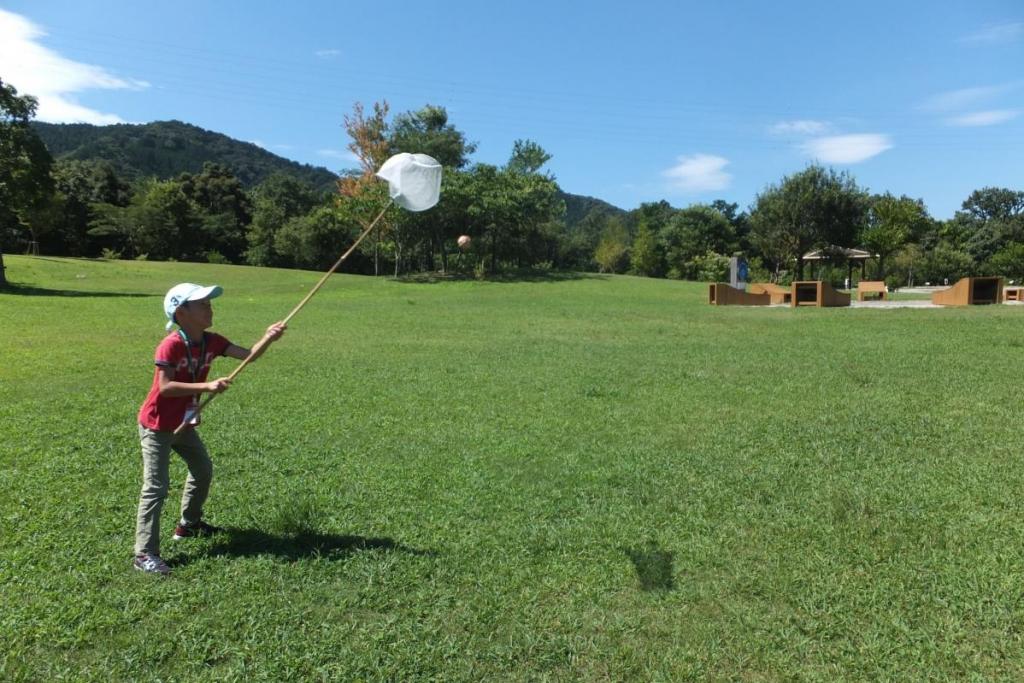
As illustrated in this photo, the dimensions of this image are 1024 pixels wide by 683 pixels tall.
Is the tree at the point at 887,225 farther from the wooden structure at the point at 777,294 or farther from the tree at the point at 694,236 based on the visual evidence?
the wooden structure at the point at 777,294

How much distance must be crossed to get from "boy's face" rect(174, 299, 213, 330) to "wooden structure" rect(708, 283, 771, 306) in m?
22.2

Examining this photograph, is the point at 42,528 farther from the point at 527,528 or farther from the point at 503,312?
the point at 503,312

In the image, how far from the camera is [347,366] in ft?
33.4

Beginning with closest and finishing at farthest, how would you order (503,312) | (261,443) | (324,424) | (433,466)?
(433,466) < (261,443) < (324,424) < (503,312)

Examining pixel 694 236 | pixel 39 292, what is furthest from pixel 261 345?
pixel 694 236

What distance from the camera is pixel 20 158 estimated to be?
22984 millimetres

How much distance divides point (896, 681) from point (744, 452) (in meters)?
3.04

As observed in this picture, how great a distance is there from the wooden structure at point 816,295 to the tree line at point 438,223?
51.5 feet

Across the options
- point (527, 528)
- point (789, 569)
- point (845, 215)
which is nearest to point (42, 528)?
point (527, 528)

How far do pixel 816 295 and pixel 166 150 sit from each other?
135m

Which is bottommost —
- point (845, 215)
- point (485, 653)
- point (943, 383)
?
point (485, 653)

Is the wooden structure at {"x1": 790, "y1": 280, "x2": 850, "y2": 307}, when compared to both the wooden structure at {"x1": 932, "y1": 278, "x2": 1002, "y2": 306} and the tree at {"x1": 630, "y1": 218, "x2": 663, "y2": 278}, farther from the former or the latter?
the tree at {"x1": 630, "y1": 218, "x2": 663, "y2": 278}

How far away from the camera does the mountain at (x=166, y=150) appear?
110 metres

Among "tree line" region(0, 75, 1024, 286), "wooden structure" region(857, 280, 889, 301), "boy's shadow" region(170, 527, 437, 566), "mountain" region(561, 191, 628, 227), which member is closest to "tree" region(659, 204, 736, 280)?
"tree line" region(0, 75, 1024, 286)
